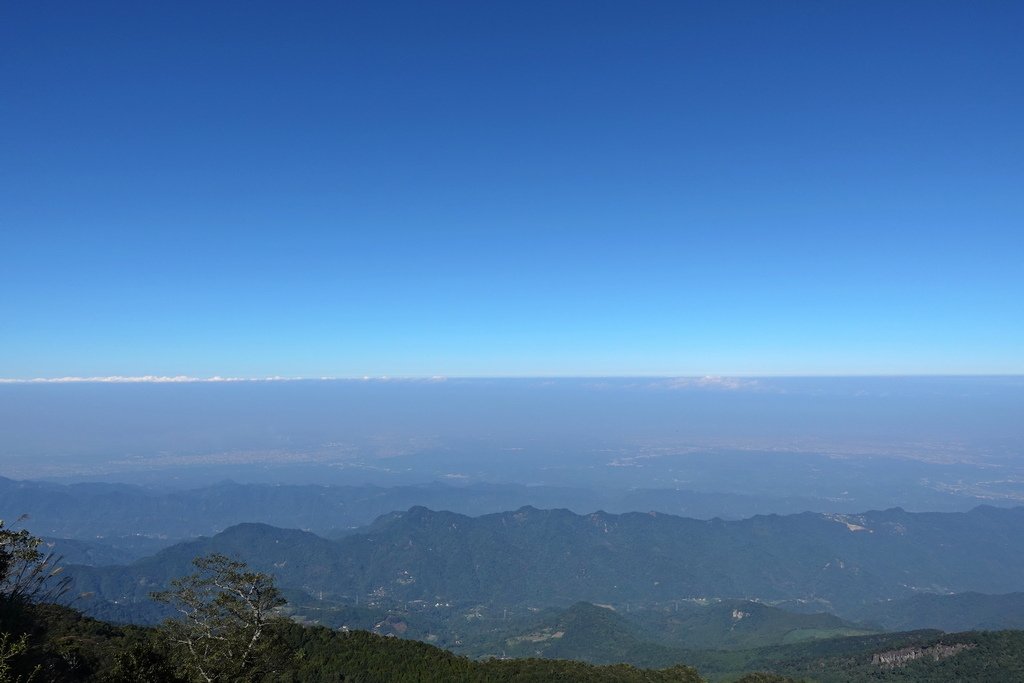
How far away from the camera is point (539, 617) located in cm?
18875

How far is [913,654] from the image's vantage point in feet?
300

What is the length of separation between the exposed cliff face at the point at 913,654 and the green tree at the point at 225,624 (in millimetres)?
107730

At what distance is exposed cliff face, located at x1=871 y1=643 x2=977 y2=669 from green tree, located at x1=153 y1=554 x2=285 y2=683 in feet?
353

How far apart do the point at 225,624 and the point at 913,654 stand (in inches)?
4476

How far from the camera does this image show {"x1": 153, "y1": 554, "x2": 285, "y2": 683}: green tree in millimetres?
20906

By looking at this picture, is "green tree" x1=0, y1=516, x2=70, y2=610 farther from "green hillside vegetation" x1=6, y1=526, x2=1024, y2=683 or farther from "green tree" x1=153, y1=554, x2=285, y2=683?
"green tree" x1=153, y1=554, x2=285, y2=683

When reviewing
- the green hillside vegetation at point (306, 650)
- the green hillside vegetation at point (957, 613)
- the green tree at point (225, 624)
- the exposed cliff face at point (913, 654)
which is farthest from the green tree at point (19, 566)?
the green hillside vegetation at point (957, 613)

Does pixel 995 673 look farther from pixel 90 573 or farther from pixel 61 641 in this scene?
pixel 90 573

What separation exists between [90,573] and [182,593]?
238080mm

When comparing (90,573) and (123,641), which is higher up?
(123,641)

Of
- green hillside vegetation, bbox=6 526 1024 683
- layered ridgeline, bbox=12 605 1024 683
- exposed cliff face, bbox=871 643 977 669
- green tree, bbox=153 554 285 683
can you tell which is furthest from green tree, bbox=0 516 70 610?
exposed cliff face, bbox=871 643 977 669

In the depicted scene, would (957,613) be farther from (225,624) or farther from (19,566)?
(19,566)

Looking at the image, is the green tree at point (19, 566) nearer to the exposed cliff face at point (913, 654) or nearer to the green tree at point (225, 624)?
the green tree at point (225, 624)

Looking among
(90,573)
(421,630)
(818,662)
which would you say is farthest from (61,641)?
(90,573)
